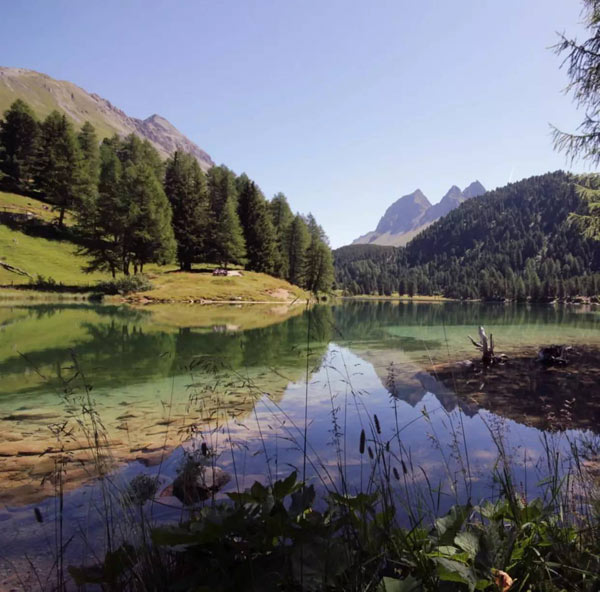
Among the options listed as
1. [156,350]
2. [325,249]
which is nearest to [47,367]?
[156,350]

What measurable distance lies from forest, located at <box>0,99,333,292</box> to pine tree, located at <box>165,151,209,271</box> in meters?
0.16

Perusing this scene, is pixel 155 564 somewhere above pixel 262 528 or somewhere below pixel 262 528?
below

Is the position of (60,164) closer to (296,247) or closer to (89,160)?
(89,160)

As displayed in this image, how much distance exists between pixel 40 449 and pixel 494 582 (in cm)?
703

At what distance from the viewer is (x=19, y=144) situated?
74.0 meters

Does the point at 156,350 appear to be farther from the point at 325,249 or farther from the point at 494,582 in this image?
the point at 325,249

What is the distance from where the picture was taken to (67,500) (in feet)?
15.4

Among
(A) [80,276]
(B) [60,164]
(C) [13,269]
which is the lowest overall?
(A) [80,276]

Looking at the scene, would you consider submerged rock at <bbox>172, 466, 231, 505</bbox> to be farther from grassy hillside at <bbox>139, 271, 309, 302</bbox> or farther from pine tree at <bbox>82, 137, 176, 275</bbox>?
pine tree at <bbox>82, 137, 176, 275</bbox>

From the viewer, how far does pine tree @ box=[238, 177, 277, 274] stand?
233ft

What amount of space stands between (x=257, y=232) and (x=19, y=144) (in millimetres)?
48240

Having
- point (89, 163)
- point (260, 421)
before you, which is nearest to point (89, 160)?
point (89, 163)

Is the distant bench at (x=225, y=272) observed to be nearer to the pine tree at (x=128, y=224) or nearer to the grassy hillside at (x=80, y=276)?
the grassy hillside at (x=80, y=276)

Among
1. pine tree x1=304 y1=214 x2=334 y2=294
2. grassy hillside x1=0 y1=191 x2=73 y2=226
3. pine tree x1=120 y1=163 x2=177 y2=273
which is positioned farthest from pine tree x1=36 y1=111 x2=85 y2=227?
pine tree x1=304 y1=214 x2=334 y2=294
